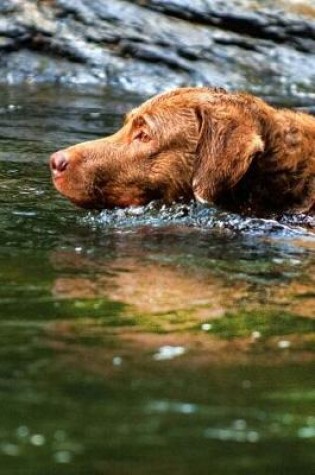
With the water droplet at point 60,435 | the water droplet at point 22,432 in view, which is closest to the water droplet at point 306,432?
the water droplet at point 60,435

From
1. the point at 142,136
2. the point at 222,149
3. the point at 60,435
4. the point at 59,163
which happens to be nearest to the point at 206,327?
the point at 60,435

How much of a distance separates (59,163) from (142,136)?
2.03 ft

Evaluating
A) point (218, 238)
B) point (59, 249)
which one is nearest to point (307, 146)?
point (218, 238)

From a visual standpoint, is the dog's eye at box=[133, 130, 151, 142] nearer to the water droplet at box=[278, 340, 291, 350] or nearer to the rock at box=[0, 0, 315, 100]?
the water droplet at box=[278, 340, 291, 350]

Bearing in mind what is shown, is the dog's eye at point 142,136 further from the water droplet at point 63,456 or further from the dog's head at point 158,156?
the water droplet at point 63,456

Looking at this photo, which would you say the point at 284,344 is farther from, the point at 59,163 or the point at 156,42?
the point at 156,42

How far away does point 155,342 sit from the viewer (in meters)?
4.58

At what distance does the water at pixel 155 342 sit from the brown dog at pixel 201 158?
150mm

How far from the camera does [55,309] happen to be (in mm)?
5035

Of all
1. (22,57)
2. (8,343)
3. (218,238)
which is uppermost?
(8,343)

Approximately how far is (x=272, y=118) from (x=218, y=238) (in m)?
1.01

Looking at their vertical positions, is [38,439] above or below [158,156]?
above

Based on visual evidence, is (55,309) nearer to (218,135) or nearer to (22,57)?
(218,135)

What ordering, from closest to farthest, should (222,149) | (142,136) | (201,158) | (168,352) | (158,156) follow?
(168,352)
(222,149)
(201,158)
(158,156)
(142,136)
